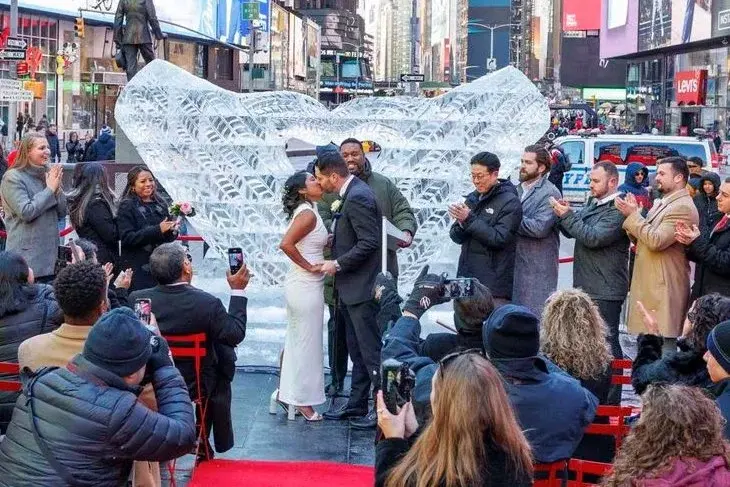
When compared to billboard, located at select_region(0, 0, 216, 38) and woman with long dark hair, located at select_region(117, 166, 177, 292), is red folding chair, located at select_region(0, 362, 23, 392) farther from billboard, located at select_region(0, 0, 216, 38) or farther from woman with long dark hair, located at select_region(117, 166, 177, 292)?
billboard, located at select_region(0, 0, 216, 38)

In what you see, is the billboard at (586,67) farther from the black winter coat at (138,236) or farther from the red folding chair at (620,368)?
the red folding chair at (620,368)

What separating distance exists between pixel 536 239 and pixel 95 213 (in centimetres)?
331

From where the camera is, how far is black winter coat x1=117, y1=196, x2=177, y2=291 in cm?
909

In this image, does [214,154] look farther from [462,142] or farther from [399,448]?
[399,448]

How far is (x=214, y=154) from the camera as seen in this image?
1112cm

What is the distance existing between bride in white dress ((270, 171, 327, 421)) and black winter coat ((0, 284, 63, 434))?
7.38 feet

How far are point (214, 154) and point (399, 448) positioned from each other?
7.51 meters

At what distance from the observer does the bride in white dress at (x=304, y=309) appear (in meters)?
8.15

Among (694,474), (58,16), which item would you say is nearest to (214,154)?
(694,474)

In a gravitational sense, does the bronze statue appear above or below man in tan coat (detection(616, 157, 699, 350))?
above

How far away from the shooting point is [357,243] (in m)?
8.16

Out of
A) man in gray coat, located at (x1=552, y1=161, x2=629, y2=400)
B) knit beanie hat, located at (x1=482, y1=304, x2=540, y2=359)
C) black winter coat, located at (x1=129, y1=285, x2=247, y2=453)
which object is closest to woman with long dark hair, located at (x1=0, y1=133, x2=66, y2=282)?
black winter coat, located at (x1=129, y1=285, x2=247, y2=453)

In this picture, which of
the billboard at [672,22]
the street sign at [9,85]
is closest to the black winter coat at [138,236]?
the street sign at [9,85]

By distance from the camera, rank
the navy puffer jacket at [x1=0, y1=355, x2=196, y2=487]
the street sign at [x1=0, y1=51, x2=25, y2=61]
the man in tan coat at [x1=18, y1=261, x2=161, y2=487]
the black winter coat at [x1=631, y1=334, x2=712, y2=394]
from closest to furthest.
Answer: the navy puffer jacket at [x1=0, y1=355, x2=196, y2=487]
the man in tan coat at [x1=18, y1=261, x2=161, y2=487]
the black winter coat at [x1=631, y1=334, x2=712, y2=394]
the street sign at [x1=0, y1=51, x2=25, y2=61]
